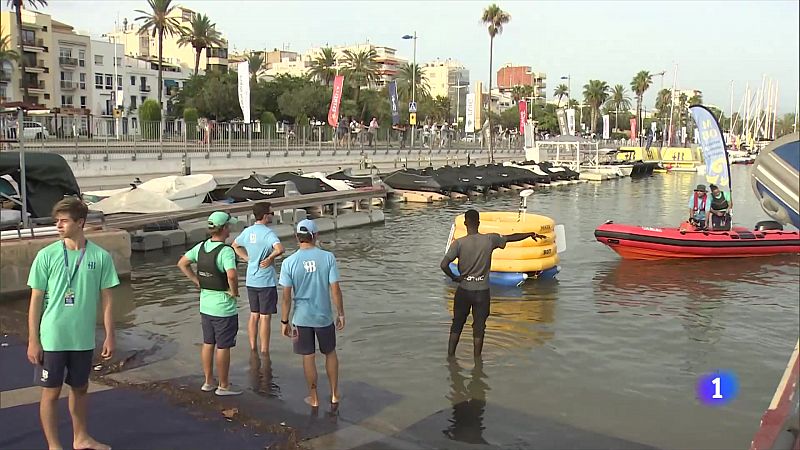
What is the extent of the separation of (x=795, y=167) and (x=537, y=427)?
14.0 ft

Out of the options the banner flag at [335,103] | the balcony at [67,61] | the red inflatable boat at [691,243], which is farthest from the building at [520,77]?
the red inflatable boat at [691,243]

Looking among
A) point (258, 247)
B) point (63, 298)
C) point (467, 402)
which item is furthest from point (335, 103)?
point (63, 298)

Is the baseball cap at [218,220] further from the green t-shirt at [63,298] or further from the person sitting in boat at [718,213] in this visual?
the person sitting in boat at [718,213]

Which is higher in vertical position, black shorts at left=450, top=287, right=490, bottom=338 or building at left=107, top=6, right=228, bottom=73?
building at left=107, top=6, right=228, bottom=73

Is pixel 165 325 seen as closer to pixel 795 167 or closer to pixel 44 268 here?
pixel 44 268

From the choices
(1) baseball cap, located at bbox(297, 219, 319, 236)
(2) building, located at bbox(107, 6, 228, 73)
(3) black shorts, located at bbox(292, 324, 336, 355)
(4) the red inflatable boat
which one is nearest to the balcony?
(2) building, located at bbox(107, 6, 228, 73)

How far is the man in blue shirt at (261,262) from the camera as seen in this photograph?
25.5 feet

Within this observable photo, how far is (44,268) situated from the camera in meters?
4.98

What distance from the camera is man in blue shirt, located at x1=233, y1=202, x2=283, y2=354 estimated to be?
778 centimetres

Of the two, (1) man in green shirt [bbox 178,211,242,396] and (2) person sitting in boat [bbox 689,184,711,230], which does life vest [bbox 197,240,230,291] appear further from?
(2) person sitting in boat [bbox 689,184,711,230]

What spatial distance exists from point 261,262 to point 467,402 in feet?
8.78

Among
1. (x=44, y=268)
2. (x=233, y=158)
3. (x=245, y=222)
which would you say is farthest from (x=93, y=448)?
(x=233, y=158)

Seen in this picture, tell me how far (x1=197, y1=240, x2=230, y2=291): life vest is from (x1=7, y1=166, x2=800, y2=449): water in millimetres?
1621

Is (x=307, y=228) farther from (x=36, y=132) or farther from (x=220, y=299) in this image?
(x=36, y=132)
